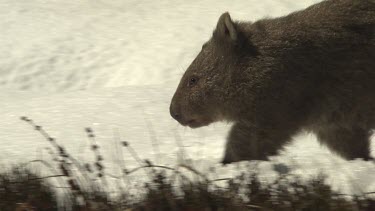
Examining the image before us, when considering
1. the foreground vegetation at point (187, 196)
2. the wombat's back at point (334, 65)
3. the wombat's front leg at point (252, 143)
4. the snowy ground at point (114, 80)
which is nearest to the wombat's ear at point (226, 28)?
the wombat's back at point (334, 65)

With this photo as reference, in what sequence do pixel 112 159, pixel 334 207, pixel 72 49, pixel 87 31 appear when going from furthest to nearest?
pixel 87 31
pixel 72 49
pixel 112 159
pixel 334 207

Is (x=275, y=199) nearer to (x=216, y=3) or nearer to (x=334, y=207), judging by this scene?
(x=334, y=207)

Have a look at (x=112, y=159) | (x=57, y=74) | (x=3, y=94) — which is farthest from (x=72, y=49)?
(x=112, y=159)

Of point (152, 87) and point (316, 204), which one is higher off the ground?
point (316, 204)

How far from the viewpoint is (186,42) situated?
1762cm

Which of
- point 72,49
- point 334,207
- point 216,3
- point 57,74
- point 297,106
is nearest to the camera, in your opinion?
point 334,207

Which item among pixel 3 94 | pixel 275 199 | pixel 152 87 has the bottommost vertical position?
pixel 3 94

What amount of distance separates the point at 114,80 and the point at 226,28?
31.2 feet

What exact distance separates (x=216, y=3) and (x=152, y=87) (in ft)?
30.2

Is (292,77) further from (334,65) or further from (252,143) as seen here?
(252,143)

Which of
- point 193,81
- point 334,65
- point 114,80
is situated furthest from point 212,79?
point 114,80

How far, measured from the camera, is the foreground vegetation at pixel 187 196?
14.5ft

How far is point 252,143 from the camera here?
20.3 ft

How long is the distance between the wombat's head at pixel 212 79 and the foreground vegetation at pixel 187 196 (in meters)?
1.40
